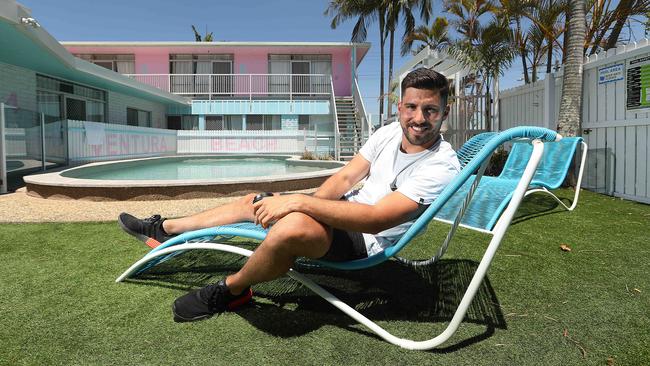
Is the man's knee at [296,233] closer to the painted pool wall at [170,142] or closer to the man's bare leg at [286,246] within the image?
the man's bare leg at [286,246]

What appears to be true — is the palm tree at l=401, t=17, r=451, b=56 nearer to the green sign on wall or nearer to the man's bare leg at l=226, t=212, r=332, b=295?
the green sign on wall

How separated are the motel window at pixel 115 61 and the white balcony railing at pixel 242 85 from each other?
2.16m

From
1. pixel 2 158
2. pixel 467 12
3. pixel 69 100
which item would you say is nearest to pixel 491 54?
pixel 467 12

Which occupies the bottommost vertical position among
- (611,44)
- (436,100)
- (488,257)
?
(488,257)

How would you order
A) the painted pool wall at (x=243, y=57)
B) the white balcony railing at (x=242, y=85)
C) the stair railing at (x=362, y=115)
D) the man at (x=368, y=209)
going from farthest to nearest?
the painted pool wall at (x=243, y=57), the white balcony railing at (x=242, y=85), the stair railing at (x=362, y=115), the man at (x=368, y=209)

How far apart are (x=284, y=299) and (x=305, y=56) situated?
71.5 ft

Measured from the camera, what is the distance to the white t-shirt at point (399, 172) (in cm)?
178

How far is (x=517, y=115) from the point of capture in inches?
345

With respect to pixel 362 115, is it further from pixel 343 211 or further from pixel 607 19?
pixel 343 211

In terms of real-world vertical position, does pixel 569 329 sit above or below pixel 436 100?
below

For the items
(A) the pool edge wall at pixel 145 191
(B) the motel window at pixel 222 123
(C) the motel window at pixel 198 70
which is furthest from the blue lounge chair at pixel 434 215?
(C) the motel window at pixel 198 70

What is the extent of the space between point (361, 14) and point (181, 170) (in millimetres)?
14834

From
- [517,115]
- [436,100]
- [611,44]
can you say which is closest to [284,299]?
[436,100]

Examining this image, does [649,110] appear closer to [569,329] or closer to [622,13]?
[569,329]
